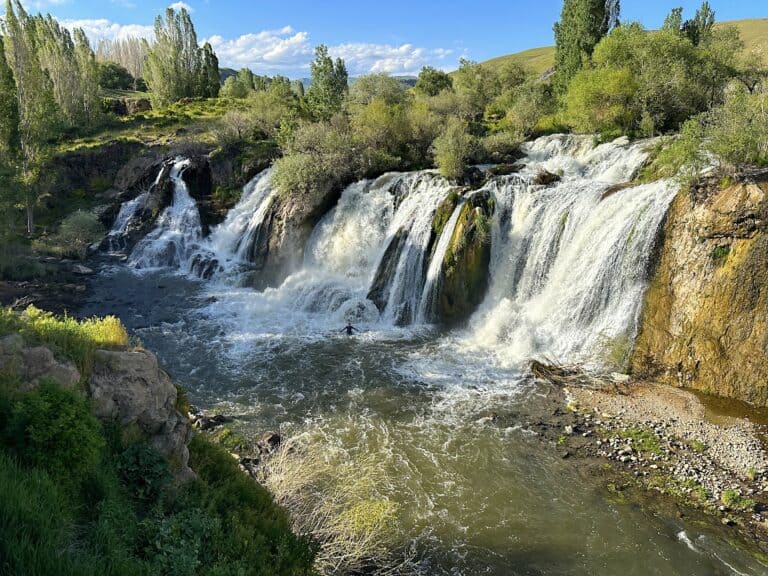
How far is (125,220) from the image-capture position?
34438 mm

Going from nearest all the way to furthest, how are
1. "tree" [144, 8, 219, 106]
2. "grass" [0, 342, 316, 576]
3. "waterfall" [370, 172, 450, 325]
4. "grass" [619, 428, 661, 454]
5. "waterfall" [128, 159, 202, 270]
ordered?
"grass" [0, 342, 316, 576] < "grass" [619, 428, 661, 454] < "waterfall" [370, 172, 450, 325] < "waterfall" [128, 159, 202, 270] < "tree" [144, 8, 219, 106]

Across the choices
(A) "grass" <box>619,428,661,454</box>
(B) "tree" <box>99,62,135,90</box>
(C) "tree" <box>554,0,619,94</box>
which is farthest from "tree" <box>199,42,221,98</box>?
(A) "grass" <box>619,428,661,454</box>

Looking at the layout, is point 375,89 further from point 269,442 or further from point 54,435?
point 54,435

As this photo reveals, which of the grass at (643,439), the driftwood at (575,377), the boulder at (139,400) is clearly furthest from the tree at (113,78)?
the grass at (643,439)

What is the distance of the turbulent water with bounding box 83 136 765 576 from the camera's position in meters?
9.82

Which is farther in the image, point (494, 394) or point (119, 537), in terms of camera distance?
point (494, 394)

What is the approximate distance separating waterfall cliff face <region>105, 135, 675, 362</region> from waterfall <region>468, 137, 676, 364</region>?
0.04 meters

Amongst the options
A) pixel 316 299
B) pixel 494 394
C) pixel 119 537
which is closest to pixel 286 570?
pixel 119 537

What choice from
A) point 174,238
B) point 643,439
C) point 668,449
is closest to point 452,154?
point 643,439

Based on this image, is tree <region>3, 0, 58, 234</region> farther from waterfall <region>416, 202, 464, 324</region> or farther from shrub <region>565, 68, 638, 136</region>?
shrub <region>565, 68, 638, 136</region>

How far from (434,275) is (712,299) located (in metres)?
9.93

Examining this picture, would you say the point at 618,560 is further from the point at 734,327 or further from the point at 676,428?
the point at 734,327

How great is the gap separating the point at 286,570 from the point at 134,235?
101 feet

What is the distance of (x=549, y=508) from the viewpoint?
10492mm
